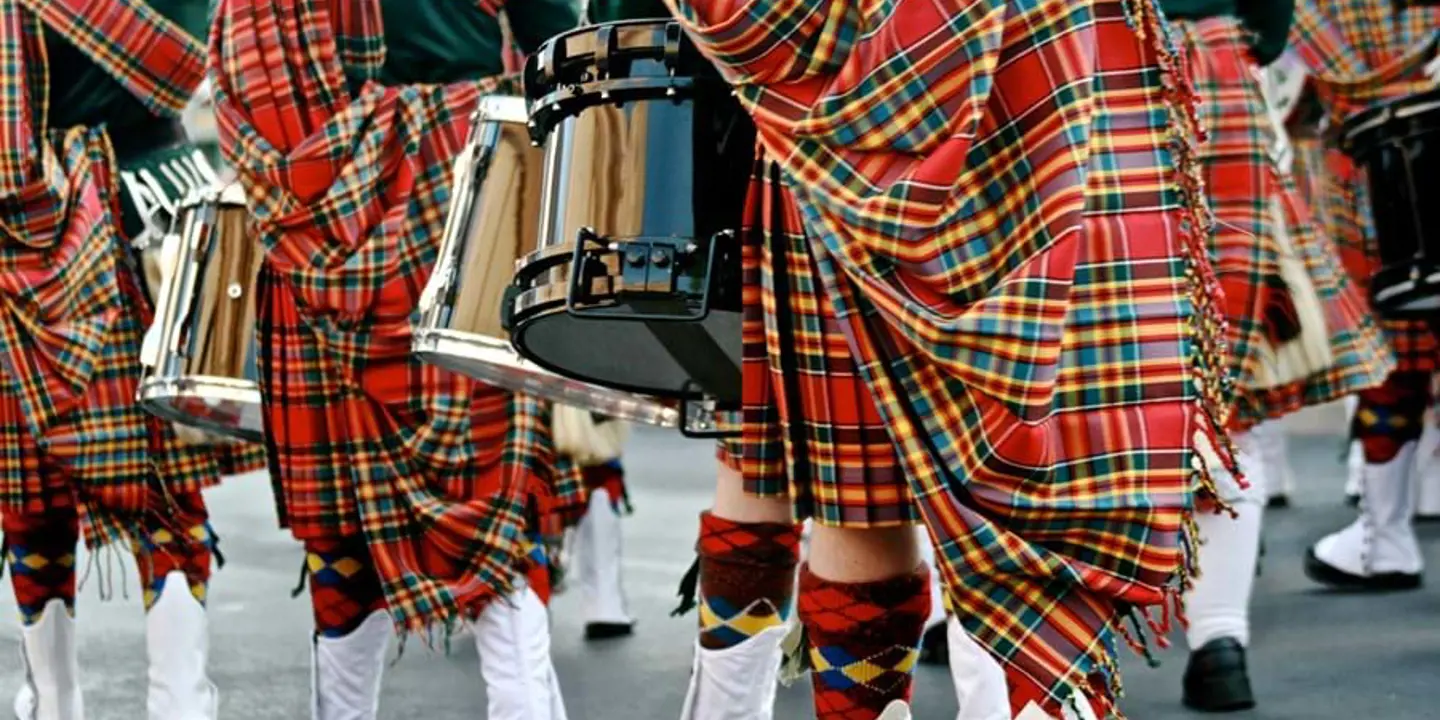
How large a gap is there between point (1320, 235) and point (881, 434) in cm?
199

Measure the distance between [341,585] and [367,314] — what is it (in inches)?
17.5

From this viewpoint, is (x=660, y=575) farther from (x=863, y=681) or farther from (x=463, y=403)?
(x=863, y=681)

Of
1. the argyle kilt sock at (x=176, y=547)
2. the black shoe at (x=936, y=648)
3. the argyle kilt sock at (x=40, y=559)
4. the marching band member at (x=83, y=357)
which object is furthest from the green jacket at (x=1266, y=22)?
the argyle kilt sock at (x=40, y=559)

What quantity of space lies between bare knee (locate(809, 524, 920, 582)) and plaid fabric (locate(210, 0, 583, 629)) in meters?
1.05

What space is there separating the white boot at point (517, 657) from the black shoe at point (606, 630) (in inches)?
72.5

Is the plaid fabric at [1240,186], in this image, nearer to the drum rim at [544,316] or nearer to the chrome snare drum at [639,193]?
the drum rim at [544,316]

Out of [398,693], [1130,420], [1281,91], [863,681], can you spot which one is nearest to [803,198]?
[1130,420]

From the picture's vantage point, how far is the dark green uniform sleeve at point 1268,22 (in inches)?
153

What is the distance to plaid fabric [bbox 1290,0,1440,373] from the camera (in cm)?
502

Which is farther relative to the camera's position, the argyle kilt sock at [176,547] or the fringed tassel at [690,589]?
the argyle kilt sock at [176,547]

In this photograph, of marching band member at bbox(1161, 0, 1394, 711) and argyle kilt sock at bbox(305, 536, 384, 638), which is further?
marching band member at bbox(1161, 0, 1394, 711)

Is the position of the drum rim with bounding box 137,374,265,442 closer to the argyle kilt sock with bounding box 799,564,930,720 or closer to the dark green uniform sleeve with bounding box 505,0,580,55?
the dark green uniform sleeve with bounding box 505,0,580,55

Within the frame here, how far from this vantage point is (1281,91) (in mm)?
5500

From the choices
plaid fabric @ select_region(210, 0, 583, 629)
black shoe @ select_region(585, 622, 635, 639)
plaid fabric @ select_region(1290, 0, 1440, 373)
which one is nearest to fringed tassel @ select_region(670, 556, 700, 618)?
plaid fabric @ select_region(210, 0, 583, 629)
